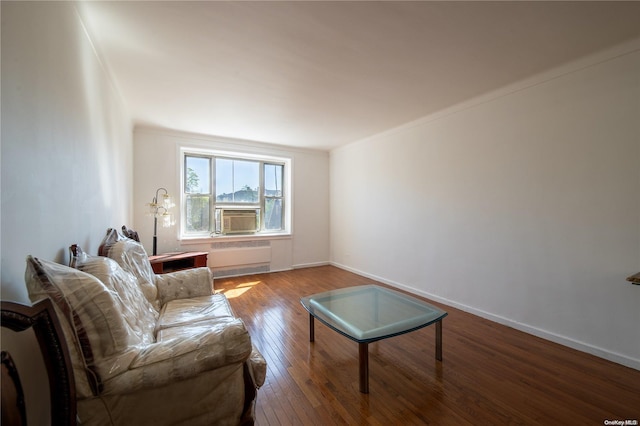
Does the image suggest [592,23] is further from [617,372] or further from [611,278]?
[617,372]

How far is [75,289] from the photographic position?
1.04 meters

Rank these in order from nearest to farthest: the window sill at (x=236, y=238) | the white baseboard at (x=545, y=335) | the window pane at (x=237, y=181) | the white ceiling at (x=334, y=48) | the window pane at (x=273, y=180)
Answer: the white ceiling at (x=334, y=48), the white baseboard at (x=545, y=335), the window sill at (x=236, y=238), the window pane at (x=237, y=181), the window pane at (x=273, y=180)

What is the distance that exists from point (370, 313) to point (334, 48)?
7.22 feet

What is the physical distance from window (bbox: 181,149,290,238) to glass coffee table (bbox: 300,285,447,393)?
2807mm

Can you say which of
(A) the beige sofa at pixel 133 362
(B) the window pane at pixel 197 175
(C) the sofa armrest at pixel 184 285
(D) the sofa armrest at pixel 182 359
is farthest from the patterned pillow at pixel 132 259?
(B) the window pane at pixel 197 175

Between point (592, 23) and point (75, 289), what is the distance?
3.42m

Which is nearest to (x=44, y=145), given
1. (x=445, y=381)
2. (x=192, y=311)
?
(x=192, y=311)

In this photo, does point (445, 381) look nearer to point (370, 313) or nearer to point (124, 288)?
point (370, 313)

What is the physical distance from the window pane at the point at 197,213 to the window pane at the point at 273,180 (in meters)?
1.12

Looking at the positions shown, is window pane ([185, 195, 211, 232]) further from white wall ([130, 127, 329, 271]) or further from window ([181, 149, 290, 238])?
white wall ([130, 127, 329, 271])

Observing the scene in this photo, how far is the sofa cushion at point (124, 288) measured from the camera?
1366 millimetres

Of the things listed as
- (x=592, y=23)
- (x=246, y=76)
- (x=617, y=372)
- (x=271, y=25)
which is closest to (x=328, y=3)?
(x=271, y=25)

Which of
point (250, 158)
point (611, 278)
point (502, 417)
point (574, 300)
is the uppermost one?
point (250, 158)

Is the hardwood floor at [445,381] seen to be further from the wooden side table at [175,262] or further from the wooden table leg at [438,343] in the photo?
the wooden side table at [175,262]
